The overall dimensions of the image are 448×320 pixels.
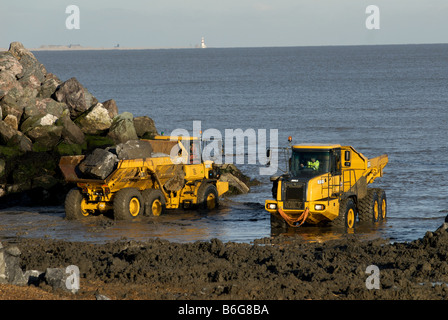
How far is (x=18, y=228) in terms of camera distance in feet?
69.6

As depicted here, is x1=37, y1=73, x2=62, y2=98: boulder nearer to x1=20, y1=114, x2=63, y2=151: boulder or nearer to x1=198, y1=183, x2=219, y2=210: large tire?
x1=20, y1=114, x2=63, y2=151: boulder

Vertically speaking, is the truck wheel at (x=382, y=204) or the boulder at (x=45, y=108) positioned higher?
the boulder at (x=45, y=108)

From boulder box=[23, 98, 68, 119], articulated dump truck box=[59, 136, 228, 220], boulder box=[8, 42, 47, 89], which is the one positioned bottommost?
articulated dump truck box=[59, 136, 228, 220]

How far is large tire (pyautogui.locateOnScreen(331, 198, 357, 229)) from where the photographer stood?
20.1 m

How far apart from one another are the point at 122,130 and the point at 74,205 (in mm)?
9127

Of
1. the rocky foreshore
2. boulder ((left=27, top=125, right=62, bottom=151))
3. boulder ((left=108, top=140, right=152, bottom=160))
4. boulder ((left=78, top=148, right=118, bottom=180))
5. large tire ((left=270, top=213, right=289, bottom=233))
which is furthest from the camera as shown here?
boulder ((left=27, top=125, right=62, bottom=151))

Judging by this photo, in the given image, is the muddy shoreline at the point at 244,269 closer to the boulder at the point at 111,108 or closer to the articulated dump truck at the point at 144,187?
the articulated dump truck at the point at 144,187

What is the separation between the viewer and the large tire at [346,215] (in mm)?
20094

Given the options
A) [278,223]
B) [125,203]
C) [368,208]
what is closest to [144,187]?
[125,203]

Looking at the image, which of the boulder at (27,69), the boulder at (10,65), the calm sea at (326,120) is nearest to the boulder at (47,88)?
the boulder at (27,69)

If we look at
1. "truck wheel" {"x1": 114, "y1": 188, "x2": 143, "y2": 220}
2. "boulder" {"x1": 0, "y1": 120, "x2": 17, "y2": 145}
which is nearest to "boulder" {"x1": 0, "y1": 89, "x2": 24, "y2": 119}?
"boulder" {"x1": 0, "y1": 120, "x2": 17, "y2": 145}

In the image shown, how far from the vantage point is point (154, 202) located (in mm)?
22828

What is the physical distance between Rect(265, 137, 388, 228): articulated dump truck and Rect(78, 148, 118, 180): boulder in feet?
15.3
